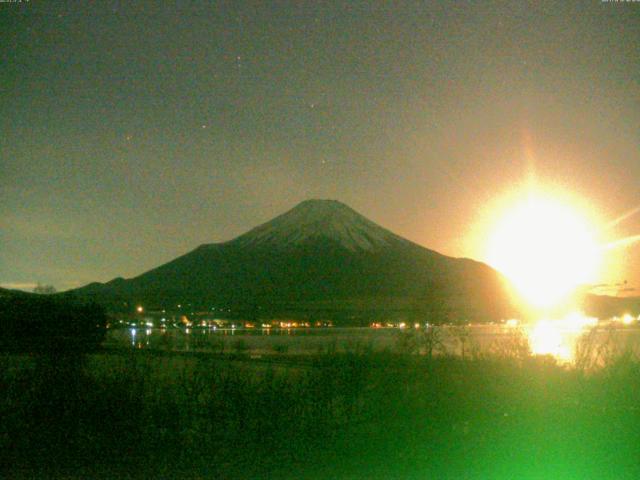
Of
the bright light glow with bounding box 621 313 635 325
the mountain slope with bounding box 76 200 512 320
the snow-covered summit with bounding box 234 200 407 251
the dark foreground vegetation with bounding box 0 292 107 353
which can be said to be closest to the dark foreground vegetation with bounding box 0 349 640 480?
the dark foreground vegetation with bounding box 0 292 107 353

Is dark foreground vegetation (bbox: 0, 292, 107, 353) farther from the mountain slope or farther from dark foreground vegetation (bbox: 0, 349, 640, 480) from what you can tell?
the mountain slope

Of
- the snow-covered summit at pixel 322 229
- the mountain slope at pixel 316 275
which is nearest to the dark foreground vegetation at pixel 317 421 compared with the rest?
the mountain slope at pixel 316 275

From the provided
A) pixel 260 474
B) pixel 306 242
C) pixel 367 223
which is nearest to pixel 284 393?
pixel 260 474

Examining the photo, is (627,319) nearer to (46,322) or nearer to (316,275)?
(46,322)

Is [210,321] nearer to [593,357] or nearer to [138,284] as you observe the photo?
[138,284]

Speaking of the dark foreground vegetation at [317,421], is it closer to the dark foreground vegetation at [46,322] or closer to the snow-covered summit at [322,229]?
the dark foreground vegetation at [46,322]

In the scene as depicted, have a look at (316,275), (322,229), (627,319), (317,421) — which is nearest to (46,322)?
(317,421)
